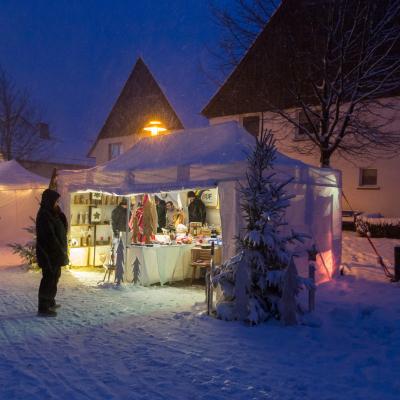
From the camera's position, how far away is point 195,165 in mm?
9039

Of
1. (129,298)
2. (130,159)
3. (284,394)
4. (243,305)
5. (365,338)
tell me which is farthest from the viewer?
(130,159)

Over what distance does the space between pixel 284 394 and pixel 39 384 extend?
233 cm

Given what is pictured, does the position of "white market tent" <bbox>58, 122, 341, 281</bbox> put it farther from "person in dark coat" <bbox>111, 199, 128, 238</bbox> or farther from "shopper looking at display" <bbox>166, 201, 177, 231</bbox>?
"shopper looking at display" <bbox>166, 201, 177, 231</bbox>

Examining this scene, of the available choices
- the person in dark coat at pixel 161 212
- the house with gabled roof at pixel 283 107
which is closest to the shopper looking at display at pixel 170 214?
the person in dark coat at pixel 161 212

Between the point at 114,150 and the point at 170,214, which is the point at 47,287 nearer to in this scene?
the point at 170,214

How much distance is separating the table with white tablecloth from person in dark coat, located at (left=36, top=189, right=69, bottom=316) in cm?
256

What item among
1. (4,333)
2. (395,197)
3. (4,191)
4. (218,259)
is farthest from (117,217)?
(395,197)

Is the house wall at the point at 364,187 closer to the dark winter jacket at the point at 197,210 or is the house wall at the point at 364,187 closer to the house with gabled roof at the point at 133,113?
the dark winter jacket at the point at 197,210

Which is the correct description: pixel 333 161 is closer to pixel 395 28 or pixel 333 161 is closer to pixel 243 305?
pixel 395 28

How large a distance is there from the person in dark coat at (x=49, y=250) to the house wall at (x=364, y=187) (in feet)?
31.2

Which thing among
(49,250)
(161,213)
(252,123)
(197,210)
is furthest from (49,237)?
(252,123)

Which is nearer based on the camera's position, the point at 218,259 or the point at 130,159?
the point at 218,259

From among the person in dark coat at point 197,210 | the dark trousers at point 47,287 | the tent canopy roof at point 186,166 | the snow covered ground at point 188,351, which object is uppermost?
the tent canopy roof at point 186,166

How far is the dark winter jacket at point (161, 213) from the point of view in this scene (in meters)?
12.2
